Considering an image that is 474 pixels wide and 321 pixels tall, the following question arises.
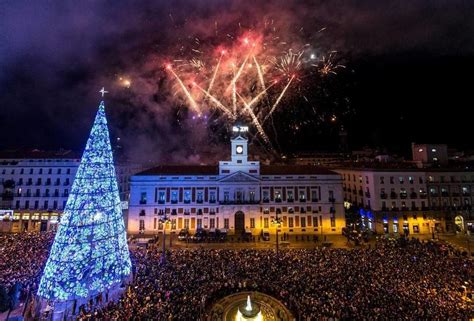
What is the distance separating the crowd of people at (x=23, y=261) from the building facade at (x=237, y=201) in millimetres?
15988

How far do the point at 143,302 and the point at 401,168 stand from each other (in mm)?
45012

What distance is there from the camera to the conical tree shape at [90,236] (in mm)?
16766

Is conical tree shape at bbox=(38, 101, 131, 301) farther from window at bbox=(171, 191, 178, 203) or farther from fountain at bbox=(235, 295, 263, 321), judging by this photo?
window at bbox=(171, 191, 178, 203)

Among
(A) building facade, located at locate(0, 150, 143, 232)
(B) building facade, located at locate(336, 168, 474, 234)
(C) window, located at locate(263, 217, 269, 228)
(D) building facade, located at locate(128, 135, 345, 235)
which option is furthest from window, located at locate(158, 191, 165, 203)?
(B) building facade, located at locate(336, 168, 474, 234)

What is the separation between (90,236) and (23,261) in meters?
11.1

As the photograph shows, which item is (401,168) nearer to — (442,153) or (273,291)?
(442,153)

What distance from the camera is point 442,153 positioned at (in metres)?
54.2

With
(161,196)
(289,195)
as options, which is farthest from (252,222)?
(161,196)

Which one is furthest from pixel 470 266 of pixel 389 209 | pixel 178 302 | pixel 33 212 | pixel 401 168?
pixel 33 212

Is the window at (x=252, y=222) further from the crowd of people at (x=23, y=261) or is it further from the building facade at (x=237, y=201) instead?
the crowd of people at (x=23, y=261)

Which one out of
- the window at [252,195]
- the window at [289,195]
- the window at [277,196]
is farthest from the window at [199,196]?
the window at [289,195]

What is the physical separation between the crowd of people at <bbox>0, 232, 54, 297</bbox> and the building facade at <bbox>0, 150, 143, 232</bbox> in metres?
15.4

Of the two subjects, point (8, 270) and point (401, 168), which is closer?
point (8, 270)

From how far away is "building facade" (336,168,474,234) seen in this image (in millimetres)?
42469
